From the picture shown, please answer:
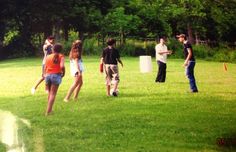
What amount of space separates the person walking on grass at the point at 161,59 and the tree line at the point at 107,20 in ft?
0.30

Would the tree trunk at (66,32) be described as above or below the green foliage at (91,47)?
above

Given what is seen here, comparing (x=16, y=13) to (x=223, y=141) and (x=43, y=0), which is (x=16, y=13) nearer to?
(x=43, y=0)

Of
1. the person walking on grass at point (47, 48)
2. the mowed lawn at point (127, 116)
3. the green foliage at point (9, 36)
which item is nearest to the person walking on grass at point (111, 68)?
the mowed lawn at point (127, 116)

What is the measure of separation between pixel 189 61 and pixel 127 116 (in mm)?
806

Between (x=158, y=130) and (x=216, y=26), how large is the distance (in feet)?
2.85

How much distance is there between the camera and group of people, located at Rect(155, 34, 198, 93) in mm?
4754

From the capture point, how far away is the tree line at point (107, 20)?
455cm

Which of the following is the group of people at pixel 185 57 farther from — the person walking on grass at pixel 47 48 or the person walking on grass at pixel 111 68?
the person walking on grass at pixel 47 48

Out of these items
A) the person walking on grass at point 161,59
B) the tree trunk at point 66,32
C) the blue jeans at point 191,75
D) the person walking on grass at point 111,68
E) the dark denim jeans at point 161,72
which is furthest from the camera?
the dark denim jeans at point 161,72

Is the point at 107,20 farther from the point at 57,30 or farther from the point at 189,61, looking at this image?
the point at 189,61

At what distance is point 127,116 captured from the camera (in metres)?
4.84

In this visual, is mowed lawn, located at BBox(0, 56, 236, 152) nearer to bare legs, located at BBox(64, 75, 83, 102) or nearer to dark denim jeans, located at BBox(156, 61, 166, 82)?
bare legs, located at BBox(64, 75, 83, 102)

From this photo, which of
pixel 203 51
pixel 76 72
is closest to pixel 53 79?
pixel 76 72

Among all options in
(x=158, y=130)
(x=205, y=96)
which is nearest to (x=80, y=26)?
(x=158, y=130)
